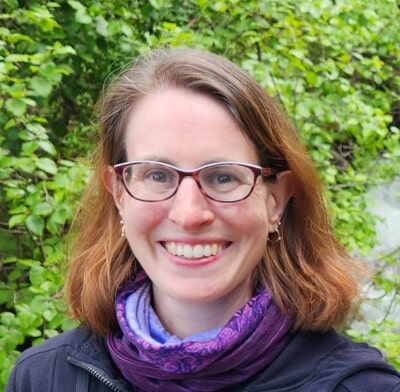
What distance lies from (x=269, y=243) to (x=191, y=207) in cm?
33

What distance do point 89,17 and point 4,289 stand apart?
4.51 feet

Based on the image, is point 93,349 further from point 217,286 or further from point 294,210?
point 294,210

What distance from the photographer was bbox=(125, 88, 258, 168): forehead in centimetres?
145

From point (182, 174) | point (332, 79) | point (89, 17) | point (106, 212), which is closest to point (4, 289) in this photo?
point (106, 212)

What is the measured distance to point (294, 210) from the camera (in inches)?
67.1

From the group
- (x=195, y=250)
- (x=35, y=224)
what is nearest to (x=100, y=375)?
(x=195, y=250)

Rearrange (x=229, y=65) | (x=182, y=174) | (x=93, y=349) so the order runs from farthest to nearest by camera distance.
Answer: (x=93, y=349)
(x=229, y=65)
(x=182, y=174)

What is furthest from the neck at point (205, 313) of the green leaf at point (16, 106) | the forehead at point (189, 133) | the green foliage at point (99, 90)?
the green leaf at point (16, 106)

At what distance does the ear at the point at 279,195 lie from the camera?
1591 millimetres

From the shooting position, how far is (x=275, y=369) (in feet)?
4.89

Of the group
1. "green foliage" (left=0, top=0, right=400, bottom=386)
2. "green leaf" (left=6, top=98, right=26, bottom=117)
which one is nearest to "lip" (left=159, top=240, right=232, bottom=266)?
"green foliage" (left=0, top=0, right=400, bottom=386)

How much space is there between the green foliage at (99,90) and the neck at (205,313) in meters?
0.90

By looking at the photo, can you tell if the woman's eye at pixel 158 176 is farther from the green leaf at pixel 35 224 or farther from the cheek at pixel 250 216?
the green leaf at pixel 35 224

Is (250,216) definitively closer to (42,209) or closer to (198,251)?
(198,251)
